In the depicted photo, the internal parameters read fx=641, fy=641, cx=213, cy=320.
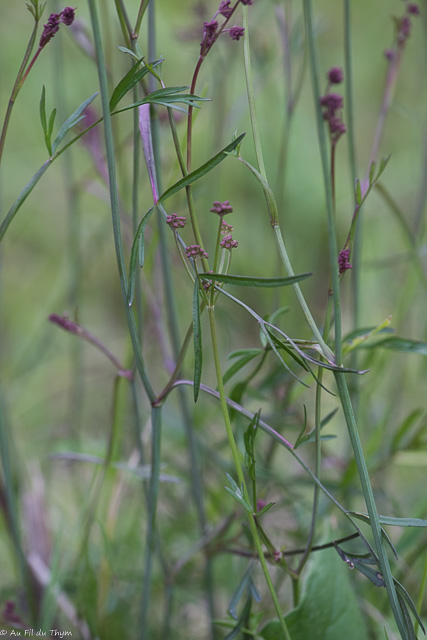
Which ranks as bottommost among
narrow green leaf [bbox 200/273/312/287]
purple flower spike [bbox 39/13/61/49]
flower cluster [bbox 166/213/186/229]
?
narrow green leaf [bbox 200/273/312/287]

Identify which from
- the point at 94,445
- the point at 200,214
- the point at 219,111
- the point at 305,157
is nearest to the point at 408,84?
the point at 305,157

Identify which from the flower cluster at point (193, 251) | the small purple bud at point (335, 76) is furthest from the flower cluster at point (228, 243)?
the small purple bud at point (335, 76)

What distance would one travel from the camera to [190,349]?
0.67 metres

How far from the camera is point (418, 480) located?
67 centimetres

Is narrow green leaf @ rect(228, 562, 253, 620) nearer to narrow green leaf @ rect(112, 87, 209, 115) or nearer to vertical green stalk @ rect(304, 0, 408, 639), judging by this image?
vertical green stalk @ rect(304, 0, 408, 639)

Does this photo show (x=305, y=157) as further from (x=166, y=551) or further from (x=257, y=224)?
(x=166, y=551)

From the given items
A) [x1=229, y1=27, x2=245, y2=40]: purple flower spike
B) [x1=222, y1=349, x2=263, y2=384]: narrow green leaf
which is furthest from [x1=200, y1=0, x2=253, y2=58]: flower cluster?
[x1=222, y1=349, x2=263, y2=384]: narrow green leaf

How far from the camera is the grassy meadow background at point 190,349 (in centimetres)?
39

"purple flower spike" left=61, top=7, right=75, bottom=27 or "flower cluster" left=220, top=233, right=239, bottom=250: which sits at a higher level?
"purple flower spike" left=61, top=7, right=75, bottom=27

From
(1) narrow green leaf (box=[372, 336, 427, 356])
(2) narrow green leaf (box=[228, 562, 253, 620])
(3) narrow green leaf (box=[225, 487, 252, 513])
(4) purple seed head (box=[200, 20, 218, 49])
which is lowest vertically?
(2) narrow green leaf (box=[228, 562, 253, 620])

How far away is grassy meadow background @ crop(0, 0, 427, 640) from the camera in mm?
389

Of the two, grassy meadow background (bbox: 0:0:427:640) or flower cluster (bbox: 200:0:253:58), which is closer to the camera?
flower cluster (bbox: 200:0:253:58)

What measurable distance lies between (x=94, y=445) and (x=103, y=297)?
1.82 feet

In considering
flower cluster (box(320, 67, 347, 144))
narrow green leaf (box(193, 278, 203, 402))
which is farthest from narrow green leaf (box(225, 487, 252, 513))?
flower cluster (box(320, 67, 347, 144))
